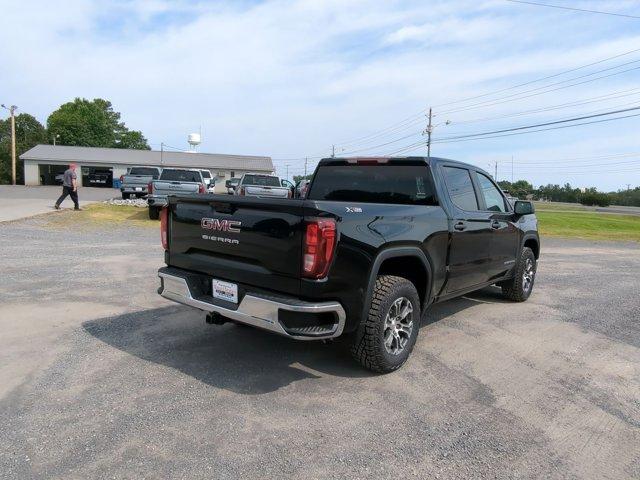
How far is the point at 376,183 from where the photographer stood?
205 inches

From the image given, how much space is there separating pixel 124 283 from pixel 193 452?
187 inches

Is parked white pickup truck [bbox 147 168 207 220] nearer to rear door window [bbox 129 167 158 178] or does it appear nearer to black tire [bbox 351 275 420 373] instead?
rear door window [bbox 129 167 158 178]

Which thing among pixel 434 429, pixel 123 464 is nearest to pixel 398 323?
pixel 434 429

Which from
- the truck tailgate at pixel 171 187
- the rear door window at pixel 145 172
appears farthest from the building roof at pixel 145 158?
the truck tailgate at pixel 171 187

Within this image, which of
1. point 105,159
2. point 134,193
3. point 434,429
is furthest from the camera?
point 105,159

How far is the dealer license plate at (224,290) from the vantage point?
12.5 feet

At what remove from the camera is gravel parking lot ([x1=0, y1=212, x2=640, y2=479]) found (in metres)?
2.83

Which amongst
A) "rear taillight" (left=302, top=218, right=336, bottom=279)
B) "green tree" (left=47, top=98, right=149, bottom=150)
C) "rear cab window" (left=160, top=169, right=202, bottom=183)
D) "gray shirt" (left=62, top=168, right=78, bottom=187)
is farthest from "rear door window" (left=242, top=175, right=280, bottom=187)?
"green tree" (left=47, top=98, right=149, bottom=150)

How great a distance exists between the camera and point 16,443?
289 centimetres

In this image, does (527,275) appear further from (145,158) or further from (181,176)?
(145,158)

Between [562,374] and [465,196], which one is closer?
[562,374]

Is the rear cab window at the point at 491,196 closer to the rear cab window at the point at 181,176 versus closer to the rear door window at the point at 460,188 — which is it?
the rear door window at the point at 460,188

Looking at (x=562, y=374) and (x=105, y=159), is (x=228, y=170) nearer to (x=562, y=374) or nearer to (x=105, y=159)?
(x=105, y=159)

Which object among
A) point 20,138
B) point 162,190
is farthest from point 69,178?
point 20,138
